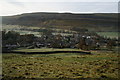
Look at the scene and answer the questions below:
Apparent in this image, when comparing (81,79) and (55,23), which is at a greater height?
(55,23)

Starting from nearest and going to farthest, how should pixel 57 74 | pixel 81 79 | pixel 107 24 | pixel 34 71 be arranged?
pixel 81 79, pixel 57 74, pixel 34 71, pixel 107 24

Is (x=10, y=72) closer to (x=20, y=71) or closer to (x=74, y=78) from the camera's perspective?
(x=20, y=71)

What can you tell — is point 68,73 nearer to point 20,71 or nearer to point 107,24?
point 20,71

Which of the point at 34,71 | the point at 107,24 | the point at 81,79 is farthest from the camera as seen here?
the point at 107,24

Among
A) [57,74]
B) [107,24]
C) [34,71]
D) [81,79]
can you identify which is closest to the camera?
[81,79]

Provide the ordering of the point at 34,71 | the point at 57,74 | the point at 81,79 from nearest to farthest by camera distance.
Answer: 1. the point at 81,79
2. the point at 57,74
3. the point at 34,71

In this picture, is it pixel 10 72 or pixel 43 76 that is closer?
pixel 43 76

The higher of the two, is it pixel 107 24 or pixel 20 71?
pixel 107 24

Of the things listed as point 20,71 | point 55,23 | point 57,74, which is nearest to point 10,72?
point 20,71

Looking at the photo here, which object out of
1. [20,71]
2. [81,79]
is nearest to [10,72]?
[20,71]
